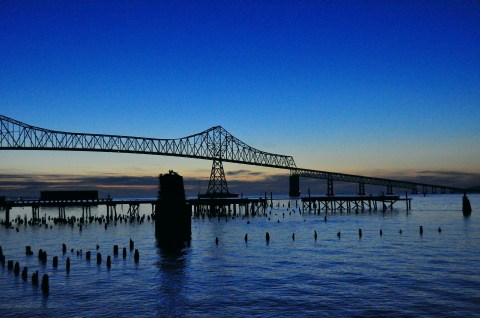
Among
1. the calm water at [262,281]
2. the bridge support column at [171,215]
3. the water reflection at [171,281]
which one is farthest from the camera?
the bridge support column at [171,215]

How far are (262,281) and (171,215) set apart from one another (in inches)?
1138

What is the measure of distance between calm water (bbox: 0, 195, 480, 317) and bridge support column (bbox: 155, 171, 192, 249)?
283 centimetres

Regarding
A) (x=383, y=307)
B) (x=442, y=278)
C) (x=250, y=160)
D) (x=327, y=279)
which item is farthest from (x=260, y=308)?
(x=250, y=160)

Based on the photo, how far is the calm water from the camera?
26641 mm

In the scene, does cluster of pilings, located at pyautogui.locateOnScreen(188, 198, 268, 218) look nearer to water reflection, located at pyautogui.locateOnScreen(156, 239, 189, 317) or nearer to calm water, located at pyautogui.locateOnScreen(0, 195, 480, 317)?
water reflection, located at pyautogui.locateOnScreen(156, 239, 189, 317)

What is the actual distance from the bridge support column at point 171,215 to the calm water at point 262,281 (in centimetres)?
283

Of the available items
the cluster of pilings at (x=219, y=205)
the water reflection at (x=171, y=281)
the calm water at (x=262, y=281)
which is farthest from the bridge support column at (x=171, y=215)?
the cluster of pilings at (x=219, y=205)

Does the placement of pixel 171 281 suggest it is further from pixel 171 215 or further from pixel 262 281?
pixel 171 215

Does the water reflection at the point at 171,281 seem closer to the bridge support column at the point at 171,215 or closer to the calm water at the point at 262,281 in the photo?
the calm water at the point at 262,281

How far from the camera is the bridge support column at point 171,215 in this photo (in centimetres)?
5934

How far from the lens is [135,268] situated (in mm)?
40438

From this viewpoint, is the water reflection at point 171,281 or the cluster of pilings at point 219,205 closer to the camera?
the water reflection at point 171,281

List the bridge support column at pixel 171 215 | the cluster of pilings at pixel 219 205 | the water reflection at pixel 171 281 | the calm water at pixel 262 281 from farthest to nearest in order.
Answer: the cluster of pilings at pixel 219 205 < the bridge support column at pixel 171 215 < the water reflection at pixel 171 281 < the calm water at pixel 262 281

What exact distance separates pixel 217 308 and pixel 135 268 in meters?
16.1
